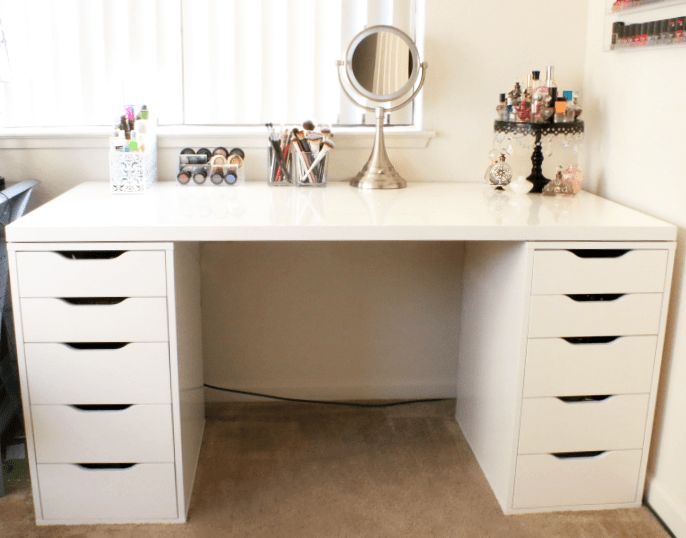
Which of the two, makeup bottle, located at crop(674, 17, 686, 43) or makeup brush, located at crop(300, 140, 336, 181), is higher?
makeup bottle, located at crop(674, 17, 686, 43)

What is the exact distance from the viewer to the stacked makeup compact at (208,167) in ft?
7.38

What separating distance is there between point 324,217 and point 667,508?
43.0 inches

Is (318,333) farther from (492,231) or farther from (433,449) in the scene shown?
(492,231)

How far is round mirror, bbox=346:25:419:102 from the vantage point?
2.22 metres

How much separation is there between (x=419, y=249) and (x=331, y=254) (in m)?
0.28

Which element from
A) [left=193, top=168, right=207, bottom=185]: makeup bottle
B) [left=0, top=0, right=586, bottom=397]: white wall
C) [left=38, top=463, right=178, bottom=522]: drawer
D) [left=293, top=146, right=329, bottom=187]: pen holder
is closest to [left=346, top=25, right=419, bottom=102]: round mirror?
[left=0, top=0, right=586, bottom=397]: white wall

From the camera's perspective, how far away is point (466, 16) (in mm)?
2299

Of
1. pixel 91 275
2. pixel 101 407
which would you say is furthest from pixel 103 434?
pixel 91 275

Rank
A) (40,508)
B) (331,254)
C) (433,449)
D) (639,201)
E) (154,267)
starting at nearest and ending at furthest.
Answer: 1. (154,267)
2. (40,508)
3. (639,201)
4. (433,449)
5. (331,254)

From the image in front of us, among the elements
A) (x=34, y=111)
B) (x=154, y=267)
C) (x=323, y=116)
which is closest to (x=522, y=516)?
(x=154, y=267)

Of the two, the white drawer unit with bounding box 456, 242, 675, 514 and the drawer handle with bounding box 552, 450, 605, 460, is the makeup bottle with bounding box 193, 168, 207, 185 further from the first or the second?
the drawer handle with bounding box 552, 450, 605, 460

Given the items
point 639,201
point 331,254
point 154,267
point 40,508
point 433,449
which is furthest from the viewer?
point 331,254

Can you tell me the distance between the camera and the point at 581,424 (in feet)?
6.24

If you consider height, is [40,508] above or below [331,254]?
below
